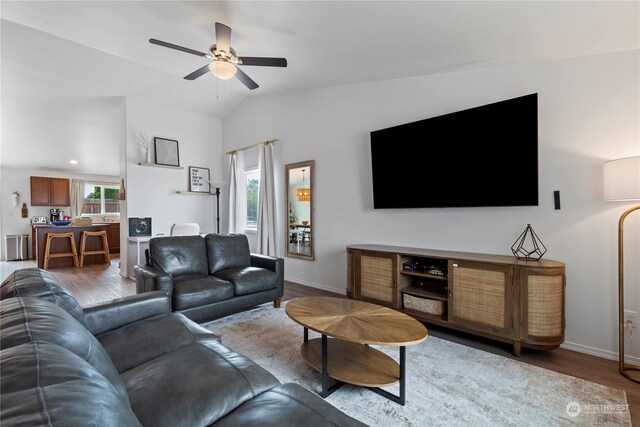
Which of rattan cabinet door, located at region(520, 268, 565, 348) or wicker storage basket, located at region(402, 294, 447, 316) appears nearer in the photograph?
rattan cabinet door, located at region(520, 268, 565, 348)

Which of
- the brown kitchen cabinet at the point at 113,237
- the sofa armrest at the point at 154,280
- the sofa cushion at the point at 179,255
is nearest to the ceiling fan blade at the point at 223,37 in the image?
the sofa cushion at the point at 179,255

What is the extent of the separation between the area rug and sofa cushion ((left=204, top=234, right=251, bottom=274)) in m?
1.19

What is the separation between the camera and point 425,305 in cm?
282

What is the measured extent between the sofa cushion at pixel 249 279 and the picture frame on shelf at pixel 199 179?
298cm

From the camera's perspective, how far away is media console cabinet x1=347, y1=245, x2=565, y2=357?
87.6 inches

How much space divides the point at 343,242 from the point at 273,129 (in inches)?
97.3

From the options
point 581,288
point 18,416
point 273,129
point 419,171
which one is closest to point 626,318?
point 581,288

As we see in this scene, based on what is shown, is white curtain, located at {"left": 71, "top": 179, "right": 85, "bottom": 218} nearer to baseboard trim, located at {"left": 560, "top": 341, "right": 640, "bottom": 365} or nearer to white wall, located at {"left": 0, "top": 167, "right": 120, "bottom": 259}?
white wall, located at {"left": 0, "top": 167, "right": 120, "bottom": 259}

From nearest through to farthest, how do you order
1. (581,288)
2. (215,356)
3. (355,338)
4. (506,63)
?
1. (215,356)
2. (355,338)
3. (581,288)
4. (506,63)

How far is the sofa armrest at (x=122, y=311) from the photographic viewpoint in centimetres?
169

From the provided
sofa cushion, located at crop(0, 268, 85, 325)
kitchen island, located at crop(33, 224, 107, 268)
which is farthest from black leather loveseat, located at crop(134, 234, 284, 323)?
kitchen island, located at crop(33, 224, 107, 268)

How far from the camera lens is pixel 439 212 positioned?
10.6ft

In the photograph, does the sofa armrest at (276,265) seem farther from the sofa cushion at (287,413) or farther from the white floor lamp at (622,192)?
the white floor lamp at (622,192)

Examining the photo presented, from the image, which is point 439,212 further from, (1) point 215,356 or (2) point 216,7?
(2) point 216,7
